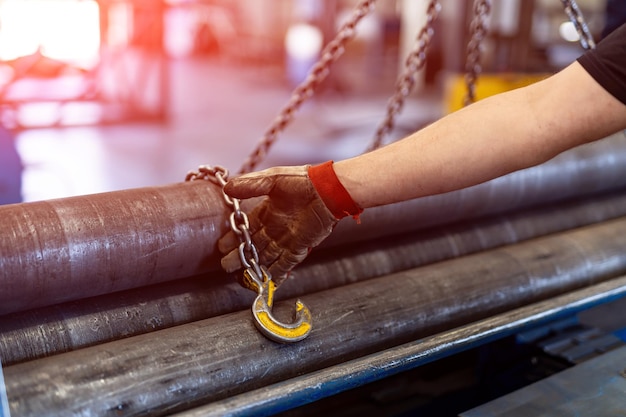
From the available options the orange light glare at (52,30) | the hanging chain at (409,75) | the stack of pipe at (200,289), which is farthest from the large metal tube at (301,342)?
the orange light glare at (52,30)

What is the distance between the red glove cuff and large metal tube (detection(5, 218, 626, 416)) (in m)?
0.26

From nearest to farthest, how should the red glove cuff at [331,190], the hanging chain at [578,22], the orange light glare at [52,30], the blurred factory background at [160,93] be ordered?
1. the red glove cuff at [331,190]
2. the hanging chain at [578,22]
3. the blurred factory background at [160,93]
4. the orange light glare at [52,30]

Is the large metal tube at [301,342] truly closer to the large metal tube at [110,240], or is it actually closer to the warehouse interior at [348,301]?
the warehouse interior at [348,301]

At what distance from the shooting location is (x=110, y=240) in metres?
1.38

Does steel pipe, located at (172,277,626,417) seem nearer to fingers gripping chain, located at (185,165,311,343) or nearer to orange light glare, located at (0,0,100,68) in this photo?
fingers gripping chain, located at (185,165,311,343)

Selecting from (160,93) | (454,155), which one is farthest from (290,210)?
(160,93)

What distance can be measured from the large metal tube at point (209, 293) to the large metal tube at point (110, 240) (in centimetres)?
4

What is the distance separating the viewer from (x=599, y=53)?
1.34 m

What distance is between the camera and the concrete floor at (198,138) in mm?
5016

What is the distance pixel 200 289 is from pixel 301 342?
11.8 inches

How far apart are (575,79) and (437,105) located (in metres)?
7.92

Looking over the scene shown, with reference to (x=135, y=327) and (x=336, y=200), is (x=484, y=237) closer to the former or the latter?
(x=336, y=200)

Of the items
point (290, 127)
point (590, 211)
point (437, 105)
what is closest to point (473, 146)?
point (590, 211)

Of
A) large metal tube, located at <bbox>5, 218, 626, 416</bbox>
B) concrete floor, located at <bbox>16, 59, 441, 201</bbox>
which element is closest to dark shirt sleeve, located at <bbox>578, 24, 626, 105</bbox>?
large metal tube, located at <bbox>5, 218, 626, 416</bbox>
